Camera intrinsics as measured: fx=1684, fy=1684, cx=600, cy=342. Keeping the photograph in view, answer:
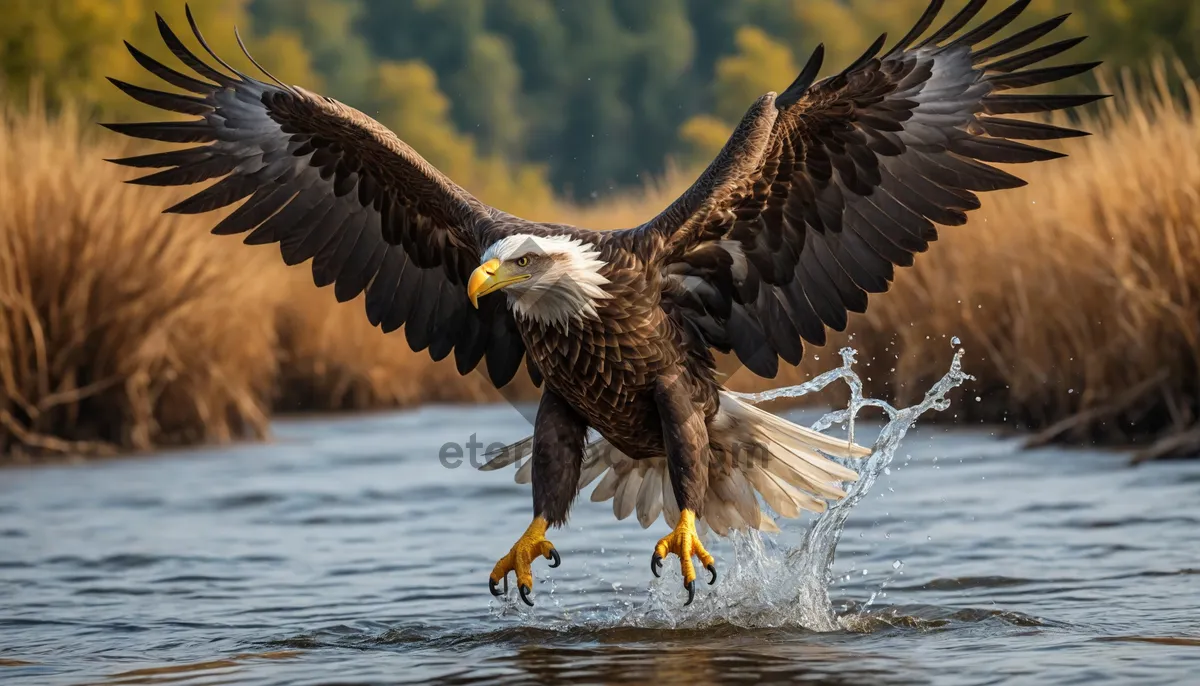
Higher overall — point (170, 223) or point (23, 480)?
A: point (170, 223)

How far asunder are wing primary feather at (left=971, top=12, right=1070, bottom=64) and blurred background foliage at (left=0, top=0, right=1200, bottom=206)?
120ft

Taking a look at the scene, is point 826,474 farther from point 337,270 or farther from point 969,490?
point 969,490

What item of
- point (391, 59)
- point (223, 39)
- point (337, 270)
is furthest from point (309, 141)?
point (391, 59)

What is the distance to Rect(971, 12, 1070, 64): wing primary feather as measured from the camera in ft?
19.0

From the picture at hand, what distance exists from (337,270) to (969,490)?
13.0ft

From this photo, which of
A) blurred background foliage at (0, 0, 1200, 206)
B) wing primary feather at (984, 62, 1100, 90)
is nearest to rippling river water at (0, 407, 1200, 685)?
wing primary feather at (984, 62, 1100, 90)

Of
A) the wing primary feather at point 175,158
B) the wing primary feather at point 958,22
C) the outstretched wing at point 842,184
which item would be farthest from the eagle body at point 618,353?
the wing primary feather at point 175,158

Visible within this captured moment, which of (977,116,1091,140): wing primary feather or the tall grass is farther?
the tall grass

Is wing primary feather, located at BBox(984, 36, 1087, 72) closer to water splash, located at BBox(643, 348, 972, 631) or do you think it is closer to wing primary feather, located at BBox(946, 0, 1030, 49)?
wing primary feather, located at BBox(946, 0, 1030, 49)

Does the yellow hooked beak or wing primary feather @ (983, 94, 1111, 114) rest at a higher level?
wing primary feather @ (983, 94, 1111, 114)

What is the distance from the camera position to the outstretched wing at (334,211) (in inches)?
265

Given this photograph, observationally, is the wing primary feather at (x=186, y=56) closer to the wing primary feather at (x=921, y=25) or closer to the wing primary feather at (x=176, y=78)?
the wing primary feather at (x=176, y=78)

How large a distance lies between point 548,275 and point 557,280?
43mm

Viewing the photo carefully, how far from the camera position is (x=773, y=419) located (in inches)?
262
